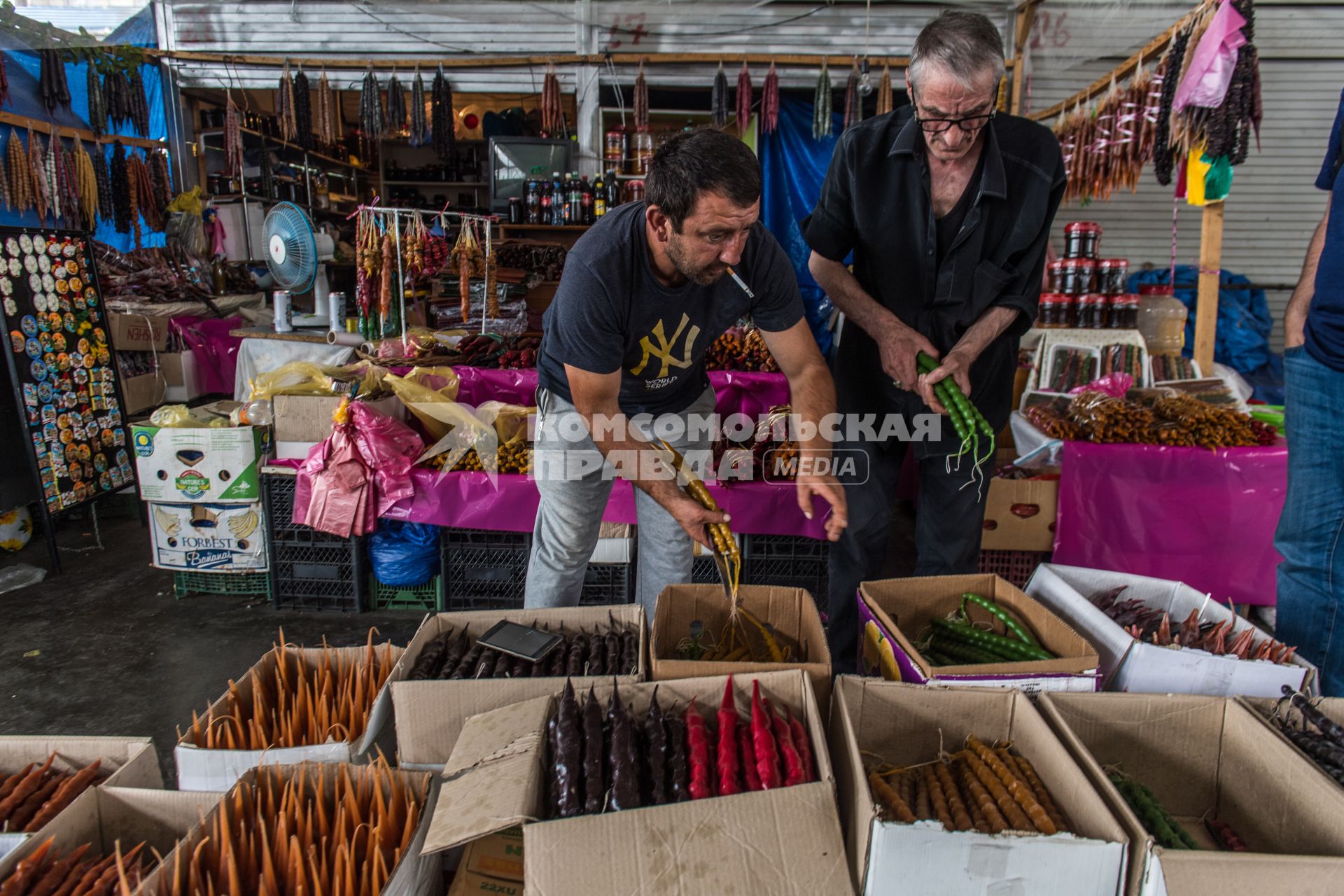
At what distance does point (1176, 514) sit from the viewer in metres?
3.61

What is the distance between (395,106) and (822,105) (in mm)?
3994

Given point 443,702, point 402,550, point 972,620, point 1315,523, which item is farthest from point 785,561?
point 443,702

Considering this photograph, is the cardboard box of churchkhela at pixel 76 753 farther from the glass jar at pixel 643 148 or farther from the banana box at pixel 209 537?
the glass jar at pixel 643 148

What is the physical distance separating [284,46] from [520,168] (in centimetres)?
272

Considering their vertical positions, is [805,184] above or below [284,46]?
below

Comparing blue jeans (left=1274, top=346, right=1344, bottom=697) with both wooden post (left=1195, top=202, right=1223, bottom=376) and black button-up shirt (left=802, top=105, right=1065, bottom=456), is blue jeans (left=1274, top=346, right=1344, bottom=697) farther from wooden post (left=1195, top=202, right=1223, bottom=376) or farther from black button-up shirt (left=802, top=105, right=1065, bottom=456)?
wooden post (left=1195, top=202, right=1223, bottom=376)

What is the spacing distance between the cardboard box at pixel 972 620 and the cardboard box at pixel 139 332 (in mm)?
6307

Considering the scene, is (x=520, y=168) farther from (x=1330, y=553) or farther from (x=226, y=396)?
(x=1330, y=553)

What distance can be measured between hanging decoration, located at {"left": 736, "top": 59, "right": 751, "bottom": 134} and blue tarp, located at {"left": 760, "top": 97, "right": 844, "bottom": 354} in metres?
0.37

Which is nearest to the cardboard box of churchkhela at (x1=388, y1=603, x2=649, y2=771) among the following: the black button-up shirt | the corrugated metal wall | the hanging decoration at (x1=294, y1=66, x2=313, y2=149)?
the black button-up shirt

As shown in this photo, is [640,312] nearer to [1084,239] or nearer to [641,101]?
[1084,239]

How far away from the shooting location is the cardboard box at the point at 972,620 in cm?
177

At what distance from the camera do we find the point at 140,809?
5.01ft

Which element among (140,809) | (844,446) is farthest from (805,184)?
(140,809)
